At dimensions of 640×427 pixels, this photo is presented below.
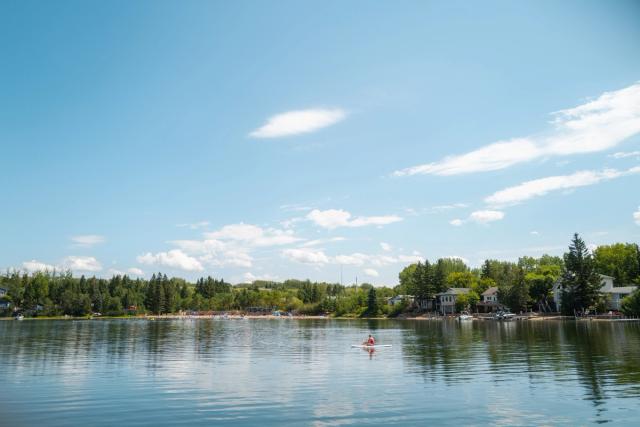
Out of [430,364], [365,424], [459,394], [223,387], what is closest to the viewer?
[365,424]

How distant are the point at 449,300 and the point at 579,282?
186 ft

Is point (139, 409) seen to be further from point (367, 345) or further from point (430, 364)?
point (367, 345)

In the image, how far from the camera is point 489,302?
16100cm

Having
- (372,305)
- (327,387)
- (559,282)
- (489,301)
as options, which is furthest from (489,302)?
(327,387)

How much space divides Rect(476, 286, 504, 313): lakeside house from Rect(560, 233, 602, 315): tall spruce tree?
36436mm

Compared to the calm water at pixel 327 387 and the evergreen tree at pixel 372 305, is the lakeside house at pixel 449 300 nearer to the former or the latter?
the evergreen tree at pixel 372 305

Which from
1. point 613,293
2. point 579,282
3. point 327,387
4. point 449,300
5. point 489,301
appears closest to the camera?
point 327,387

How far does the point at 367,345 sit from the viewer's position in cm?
5925

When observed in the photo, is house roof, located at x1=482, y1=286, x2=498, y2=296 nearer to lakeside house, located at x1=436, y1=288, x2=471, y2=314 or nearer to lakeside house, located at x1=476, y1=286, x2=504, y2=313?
lakeside house, located at x1=476, y1=286, x2=504, y2=313

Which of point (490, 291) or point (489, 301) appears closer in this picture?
point (489, 301)

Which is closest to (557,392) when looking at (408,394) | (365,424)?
(408,394)

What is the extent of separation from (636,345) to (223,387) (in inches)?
1798

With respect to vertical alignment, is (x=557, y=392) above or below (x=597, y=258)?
below

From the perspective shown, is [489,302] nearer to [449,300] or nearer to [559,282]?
[449,300]
